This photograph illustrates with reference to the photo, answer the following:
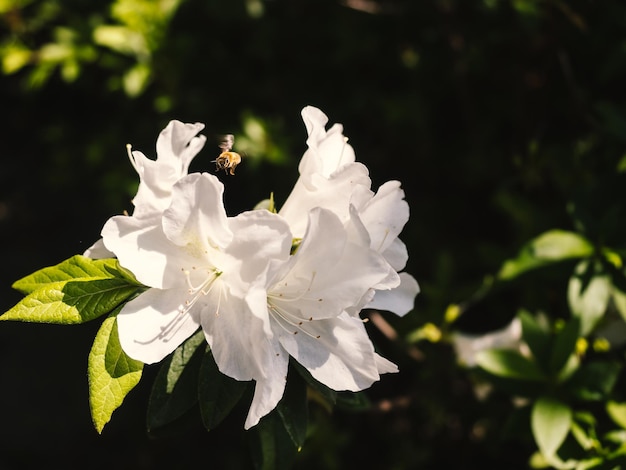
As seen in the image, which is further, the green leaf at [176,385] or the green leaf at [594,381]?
the green leaf at [594,381]

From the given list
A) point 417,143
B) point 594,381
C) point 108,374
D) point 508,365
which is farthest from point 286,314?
point 417,143

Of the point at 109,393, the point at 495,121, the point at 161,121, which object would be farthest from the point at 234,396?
the point at 495,121

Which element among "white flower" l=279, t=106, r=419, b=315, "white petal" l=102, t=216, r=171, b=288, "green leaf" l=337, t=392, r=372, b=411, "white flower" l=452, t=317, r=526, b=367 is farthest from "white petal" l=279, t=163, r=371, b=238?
"white flower" l=452, t=317, r=526, b=367

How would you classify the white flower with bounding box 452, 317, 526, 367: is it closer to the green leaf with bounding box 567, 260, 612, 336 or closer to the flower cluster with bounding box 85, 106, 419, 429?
the green leaf with bounding box 567, 260, 612, 336

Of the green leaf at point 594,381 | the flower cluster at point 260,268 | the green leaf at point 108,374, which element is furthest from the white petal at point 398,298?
the green leaf at point 594,381

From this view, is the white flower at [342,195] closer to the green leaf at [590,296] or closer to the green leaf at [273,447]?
the green leaf at [273,447]
